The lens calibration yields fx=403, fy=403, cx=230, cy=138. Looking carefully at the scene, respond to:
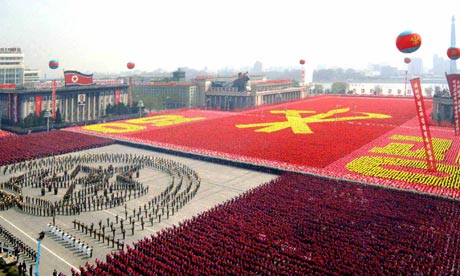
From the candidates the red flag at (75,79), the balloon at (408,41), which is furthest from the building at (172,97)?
the balloon at (408,41)

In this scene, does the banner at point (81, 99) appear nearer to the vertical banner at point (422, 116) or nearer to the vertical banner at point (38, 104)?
the vertical banner at point (38, 104)

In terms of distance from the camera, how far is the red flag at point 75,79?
8238 cm

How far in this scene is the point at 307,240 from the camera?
2495 cm

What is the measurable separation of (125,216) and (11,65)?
139917 millimetres

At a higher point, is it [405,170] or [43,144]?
[43,144]

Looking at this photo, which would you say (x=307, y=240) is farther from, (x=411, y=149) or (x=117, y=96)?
(x=117, y=96)

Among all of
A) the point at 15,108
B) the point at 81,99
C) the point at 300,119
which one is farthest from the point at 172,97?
the point at 15,108

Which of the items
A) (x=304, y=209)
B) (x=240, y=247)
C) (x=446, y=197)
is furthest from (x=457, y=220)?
(x=240, y=247)

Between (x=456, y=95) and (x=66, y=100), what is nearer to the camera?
(x=456, y=95)

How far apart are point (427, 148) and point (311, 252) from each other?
83.7 feet

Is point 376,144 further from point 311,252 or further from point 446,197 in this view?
point 311,252

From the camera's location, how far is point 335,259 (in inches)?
881

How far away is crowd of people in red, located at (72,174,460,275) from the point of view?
70.4 feet

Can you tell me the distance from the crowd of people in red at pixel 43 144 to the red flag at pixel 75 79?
1870 cm
